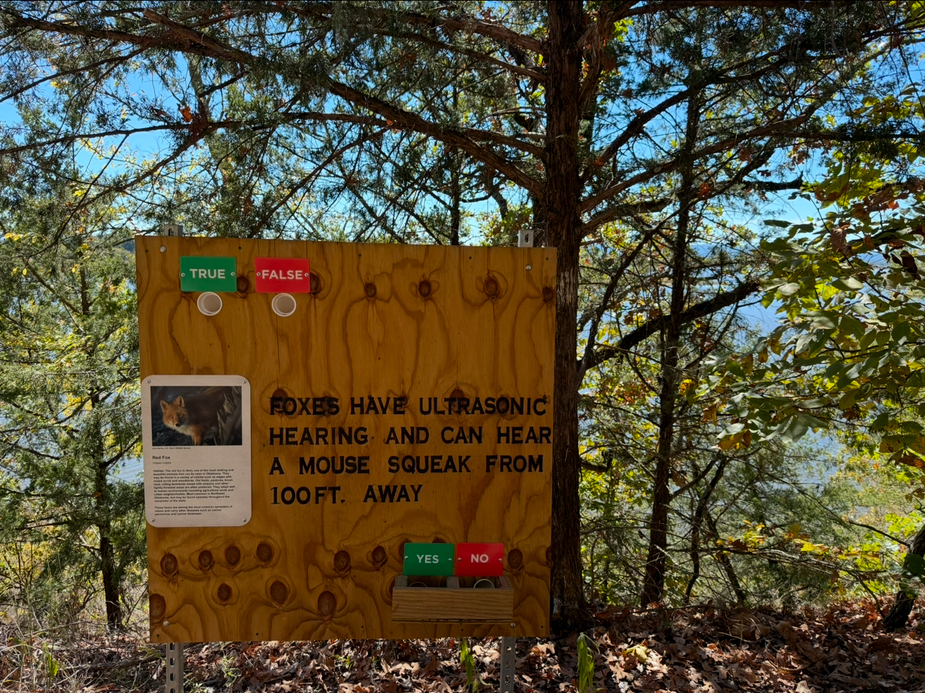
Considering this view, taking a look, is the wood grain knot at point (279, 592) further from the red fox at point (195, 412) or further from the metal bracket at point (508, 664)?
the metal bracket at point (508, 664)

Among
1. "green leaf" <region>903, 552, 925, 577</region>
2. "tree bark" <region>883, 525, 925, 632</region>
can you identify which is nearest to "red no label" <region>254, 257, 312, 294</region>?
"green leaf" <region>903, 552, 925, 577</region>

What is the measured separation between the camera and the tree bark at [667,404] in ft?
19.4

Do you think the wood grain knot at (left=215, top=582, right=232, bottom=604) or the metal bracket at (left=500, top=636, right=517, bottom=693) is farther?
the metal bracket at (left=500, top=636, right=517, bottom=693)

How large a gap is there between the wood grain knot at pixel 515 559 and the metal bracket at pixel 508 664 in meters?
0.29

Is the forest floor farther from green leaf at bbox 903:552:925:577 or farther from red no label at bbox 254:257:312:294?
red no label at bbox 254:257:312:294

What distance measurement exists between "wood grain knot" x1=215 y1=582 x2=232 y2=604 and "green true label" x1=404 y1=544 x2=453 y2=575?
0.67 metres

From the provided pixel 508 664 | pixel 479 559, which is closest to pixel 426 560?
pixel 479 559

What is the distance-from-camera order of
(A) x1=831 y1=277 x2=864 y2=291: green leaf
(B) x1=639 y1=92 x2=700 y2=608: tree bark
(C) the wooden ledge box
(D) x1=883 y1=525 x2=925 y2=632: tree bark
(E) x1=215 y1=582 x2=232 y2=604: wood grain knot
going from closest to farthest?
(C) the wooden ledge box → (E) x1=215 y1=582 x2=232 y2=604: wood grain knot → (A) x1=831 y1=277 x2=864 y2=291: green leaf → (D) x1=883 y1=525 x2=925 y2=632: tree bark → (B) x1=639 y1=92 x2=700 y2=608: tree bark

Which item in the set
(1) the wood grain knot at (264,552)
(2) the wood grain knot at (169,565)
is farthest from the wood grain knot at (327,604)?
(2) the wood grain knot at (169,565)

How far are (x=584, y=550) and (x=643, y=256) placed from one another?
329 centimetres

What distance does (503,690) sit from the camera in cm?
264

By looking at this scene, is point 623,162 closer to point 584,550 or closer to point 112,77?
point 112,77

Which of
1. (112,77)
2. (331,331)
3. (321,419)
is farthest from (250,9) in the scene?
→ (321,419)

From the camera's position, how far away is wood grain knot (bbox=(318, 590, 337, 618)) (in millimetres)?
2562
